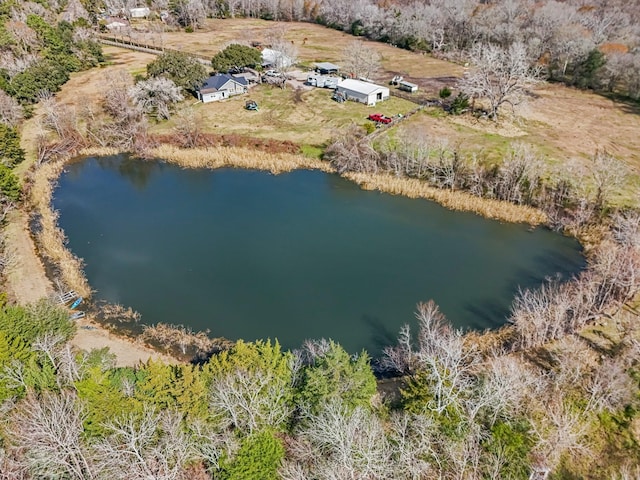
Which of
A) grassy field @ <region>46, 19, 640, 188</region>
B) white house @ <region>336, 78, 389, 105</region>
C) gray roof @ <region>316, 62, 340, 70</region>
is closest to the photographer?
grassy field @ <region>46, 19, 640, 188</region>

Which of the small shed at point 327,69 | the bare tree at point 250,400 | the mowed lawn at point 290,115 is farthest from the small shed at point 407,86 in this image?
the bare tree at point 250,400

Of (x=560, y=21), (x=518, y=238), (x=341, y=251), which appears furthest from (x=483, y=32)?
(x=341, y=251)

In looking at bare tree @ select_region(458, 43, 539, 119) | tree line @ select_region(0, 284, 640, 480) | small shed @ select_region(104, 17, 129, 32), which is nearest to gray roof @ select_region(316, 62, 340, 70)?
bare tree @ select_region(458, 43, 539, 119)

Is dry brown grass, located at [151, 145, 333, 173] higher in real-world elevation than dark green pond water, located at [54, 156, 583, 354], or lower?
higher

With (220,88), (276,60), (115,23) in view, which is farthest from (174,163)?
(115,23)

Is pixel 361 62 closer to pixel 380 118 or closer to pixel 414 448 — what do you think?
pixel 380 118

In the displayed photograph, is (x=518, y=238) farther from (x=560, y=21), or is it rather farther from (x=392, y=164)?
(x=560, y=21)

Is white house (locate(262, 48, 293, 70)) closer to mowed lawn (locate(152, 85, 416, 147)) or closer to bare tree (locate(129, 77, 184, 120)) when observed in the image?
mowed lawn (locate(152, 85, 416, 147))
